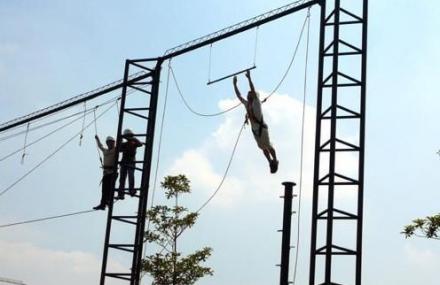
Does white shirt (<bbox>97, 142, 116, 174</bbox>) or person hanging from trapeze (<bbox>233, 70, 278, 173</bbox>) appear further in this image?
white shirt (<bbox>97, 142, 116, 174</bbox>)

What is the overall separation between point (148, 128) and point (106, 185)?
4.92ft

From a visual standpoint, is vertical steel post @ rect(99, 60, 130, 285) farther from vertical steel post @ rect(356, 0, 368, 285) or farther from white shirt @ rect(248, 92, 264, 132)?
vertical steel post @ rect(356, 0, 368, 285)

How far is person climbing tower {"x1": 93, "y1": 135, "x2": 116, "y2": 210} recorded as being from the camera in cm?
1471

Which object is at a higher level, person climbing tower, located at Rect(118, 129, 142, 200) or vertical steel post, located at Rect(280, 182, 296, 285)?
person climbing tower, located at Rect(118, 129, 142, 200)

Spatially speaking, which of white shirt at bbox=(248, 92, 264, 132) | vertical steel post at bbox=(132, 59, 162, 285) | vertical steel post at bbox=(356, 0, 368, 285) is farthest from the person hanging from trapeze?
vertical steel post at bbox=(132, 59, 162, 285)

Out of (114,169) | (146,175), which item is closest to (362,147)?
(146,175)

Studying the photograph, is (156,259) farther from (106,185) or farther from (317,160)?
(317,160)

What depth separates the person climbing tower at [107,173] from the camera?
1471 cm

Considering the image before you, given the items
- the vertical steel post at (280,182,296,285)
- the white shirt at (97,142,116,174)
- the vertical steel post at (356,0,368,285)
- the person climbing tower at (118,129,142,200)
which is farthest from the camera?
the white shirt at (97,142,116,174)

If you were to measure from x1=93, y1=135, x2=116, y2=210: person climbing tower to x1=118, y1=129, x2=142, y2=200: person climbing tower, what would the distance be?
0.21 meters

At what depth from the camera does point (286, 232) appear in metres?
11.7

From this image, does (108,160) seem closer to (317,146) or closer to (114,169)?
(114,169)

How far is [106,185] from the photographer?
14.9 m

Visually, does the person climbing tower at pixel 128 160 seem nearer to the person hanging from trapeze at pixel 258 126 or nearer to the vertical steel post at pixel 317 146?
the person hanging from trapeze at pixel 258 126
